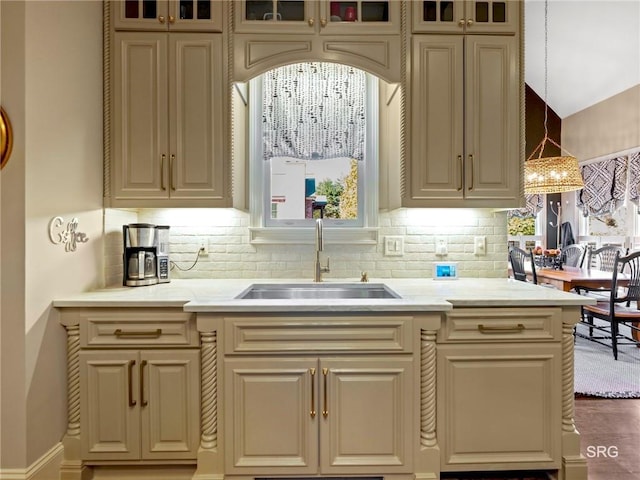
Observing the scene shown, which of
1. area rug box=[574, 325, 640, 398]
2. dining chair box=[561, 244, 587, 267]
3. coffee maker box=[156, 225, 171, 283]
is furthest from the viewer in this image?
dining chair box=[561, 244, 587, 267]

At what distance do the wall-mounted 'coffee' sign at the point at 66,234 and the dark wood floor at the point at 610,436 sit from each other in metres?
2.84

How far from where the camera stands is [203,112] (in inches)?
82.4

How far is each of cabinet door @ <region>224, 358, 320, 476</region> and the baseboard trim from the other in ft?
2.56

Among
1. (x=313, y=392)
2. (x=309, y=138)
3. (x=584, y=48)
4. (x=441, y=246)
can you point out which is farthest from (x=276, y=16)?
(x=584, y=48)

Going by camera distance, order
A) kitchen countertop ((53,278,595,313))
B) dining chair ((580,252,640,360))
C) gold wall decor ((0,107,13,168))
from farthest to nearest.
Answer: dining chair ((580,252,640,360))
kitchen countertop ((53,278,595,313))
gold wall decor ((0,107,13,168))

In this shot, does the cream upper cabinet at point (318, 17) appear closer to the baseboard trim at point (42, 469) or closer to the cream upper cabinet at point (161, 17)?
the cream upper cabinet at point (161, 17)

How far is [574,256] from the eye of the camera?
5504 mm

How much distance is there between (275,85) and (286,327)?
1.59 meters

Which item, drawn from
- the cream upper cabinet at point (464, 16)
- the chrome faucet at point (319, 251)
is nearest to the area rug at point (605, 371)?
the chrome faucet at point (319, 251)

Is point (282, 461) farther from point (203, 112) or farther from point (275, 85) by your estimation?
point (275, 85)

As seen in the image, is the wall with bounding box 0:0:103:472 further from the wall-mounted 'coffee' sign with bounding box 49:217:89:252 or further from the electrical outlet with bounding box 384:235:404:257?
the electrical outlet with bounding box 384:235:404:257

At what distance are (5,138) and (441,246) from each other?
2318mm

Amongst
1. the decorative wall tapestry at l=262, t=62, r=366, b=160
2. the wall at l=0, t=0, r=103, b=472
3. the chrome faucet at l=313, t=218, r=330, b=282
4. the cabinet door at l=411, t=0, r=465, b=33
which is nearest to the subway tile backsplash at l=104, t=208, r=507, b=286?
the chrome faucet at l=313, t=218, r=330, b=282

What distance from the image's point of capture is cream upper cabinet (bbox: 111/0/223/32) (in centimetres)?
207
